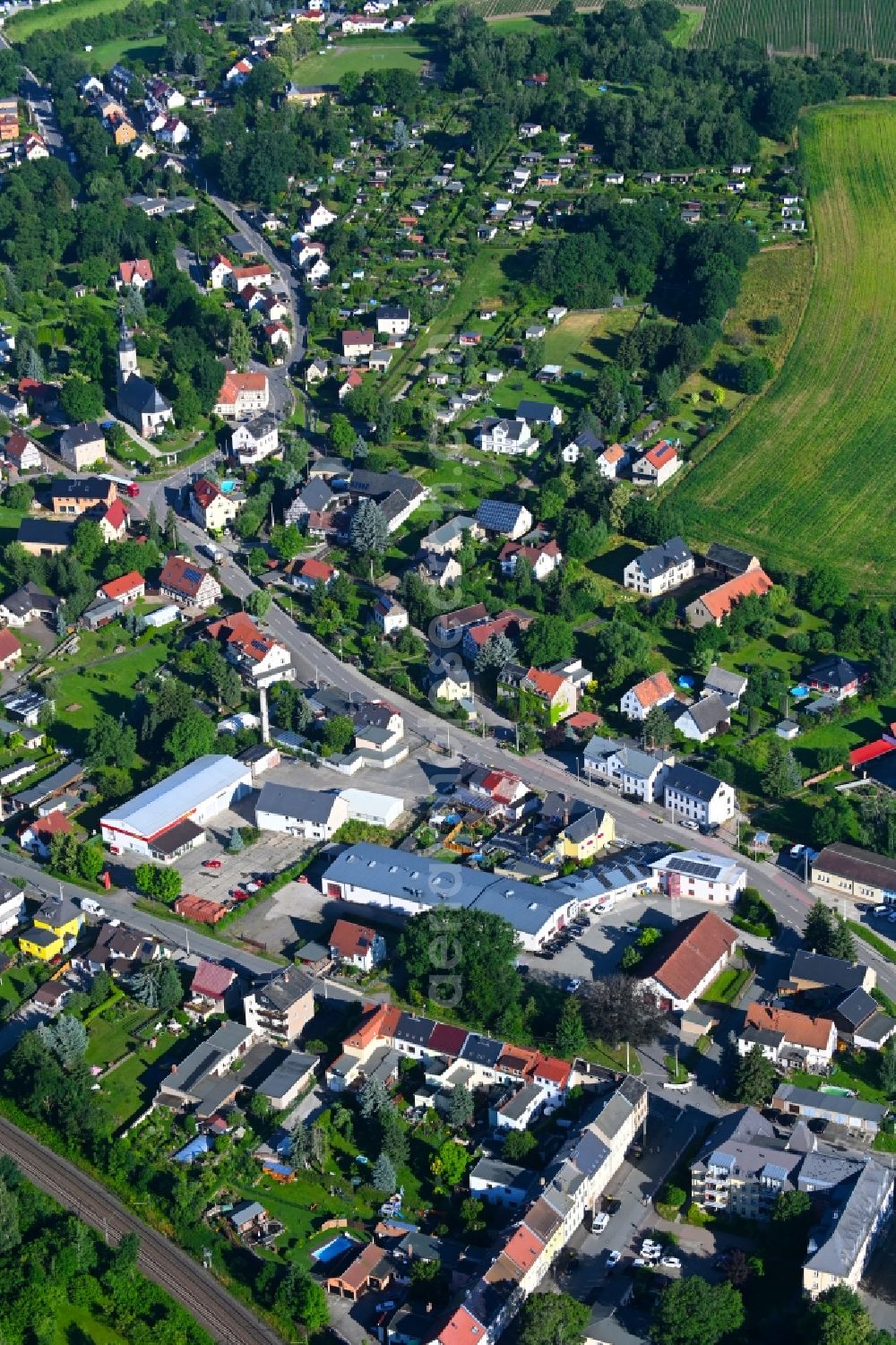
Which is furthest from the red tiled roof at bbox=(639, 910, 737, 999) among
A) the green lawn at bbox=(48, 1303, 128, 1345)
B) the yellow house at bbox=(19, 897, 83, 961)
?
the green lawn at bbox=(48, 1303, 128, 1345)

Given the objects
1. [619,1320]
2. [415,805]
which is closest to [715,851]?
Answer: [415,805]

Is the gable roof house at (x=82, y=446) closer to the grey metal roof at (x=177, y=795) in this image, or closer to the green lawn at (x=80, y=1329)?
the grey metal roof at (x=177, y=795)

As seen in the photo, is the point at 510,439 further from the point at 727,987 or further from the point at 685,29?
the point at 685,29

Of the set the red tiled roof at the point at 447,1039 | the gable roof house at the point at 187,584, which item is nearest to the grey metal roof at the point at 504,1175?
the red tiled roof at the point at 447,1039

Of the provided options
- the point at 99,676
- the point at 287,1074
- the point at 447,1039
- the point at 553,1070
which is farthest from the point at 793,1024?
the point at 99,676

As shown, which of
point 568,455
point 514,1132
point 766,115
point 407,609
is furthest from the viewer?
point 766,115

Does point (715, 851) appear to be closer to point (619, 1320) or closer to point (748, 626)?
point (748, 626)

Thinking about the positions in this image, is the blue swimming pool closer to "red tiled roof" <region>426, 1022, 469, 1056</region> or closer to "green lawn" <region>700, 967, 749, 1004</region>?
"red tiled roof" <region>426, 1022, 469, 1056</region>
